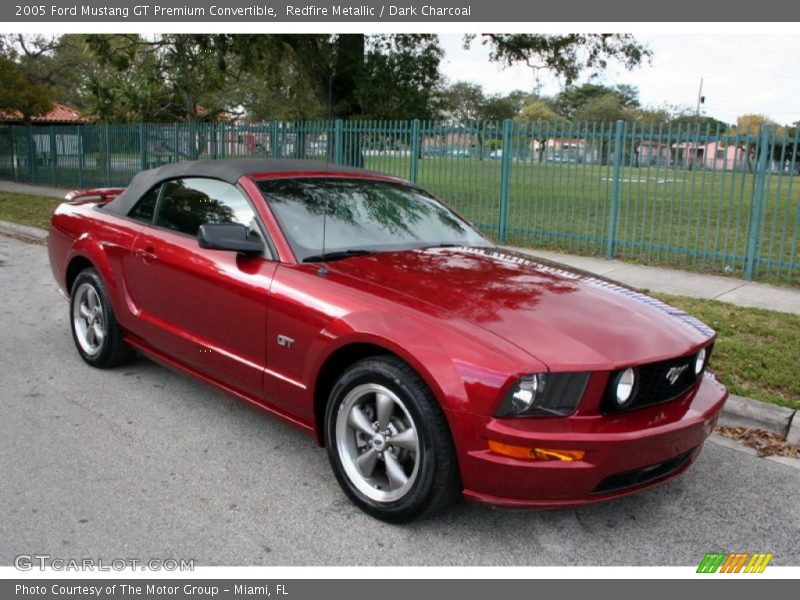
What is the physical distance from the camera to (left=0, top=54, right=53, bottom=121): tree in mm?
27953

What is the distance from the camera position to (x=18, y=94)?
28.2 m

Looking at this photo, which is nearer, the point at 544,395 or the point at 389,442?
the point at 544,395

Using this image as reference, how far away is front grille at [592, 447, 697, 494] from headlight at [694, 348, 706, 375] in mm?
359

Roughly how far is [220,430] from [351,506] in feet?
3.99

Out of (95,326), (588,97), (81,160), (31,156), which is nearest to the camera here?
(95,326)

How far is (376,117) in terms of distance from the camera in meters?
19.8

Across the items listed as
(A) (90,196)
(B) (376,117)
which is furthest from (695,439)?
(B) (376,117)

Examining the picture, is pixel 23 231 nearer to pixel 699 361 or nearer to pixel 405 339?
pixel 405 339

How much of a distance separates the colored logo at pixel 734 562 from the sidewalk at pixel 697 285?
16.3ft

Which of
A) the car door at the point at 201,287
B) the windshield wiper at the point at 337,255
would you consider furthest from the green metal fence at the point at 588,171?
the windshield wiper at the point at 337,255

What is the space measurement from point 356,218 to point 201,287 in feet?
3.13

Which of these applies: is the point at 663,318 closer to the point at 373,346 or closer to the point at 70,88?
the point at 373,346

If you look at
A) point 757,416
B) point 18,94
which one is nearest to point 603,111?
point 18,94

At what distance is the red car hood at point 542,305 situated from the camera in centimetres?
307
